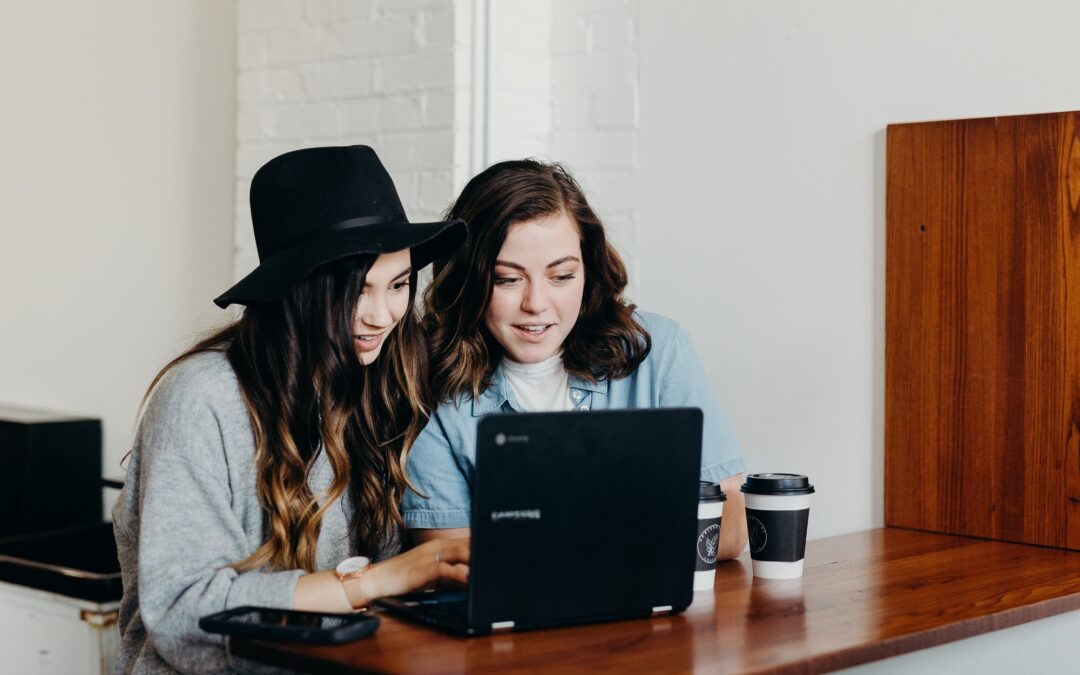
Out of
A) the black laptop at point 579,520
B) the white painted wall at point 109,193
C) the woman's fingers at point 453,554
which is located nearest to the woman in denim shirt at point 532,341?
the woman's fingers at point 453,554

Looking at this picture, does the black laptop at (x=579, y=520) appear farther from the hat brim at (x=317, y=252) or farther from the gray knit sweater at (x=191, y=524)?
the hat brim at (x=317, y=252)

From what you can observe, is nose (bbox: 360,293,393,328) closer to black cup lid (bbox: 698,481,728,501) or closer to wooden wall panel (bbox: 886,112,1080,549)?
black cup lid (bbox: 698,481,728,501)

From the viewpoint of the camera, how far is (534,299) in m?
1.79

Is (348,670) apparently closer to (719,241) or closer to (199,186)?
(719,241)

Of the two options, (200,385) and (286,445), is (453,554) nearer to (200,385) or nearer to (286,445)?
(286,445)

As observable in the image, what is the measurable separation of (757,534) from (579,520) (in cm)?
41

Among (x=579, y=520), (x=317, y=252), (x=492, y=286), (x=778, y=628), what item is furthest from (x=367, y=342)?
(x=778, y=628)

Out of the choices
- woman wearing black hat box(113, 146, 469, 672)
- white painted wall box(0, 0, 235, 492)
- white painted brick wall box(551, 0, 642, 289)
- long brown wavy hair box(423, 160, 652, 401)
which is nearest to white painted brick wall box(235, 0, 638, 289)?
white painted brick wall box(551, 0, 642, 289)

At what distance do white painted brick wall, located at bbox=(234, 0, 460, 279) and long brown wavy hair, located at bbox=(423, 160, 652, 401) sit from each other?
558mm

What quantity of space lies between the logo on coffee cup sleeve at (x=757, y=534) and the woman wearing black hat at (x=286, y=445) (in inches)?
16.3

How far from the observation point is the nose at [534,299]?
70.7 inches

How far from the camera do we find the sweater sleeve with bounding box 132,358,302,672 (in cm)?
135

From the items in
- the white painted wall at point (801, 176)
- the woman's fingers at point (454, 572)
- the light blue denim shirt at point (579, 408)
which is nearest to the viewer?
the woman's fingers at point (454, 572)

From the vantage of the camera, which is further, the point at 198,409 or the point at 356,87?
the point at 356,87
